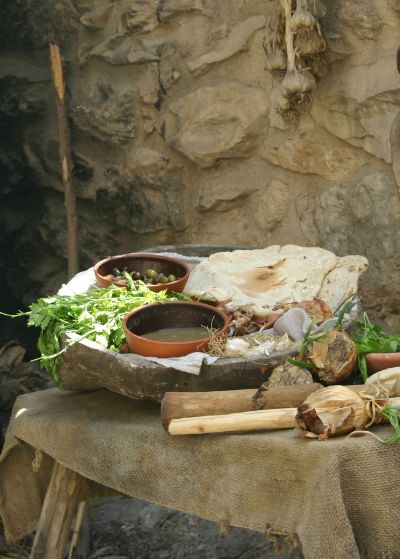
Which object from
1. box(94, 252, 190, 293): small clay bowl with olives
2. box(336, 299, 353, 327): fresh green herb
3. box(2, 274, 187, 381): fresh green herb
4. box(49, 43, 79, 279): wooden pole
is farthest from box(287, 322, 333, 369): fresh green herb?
box(49, 43, 79, 279): wooden pole

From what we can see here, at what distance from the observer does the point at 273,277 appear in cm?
286

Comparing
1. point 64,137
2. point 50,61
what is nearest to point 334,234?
point 64,137

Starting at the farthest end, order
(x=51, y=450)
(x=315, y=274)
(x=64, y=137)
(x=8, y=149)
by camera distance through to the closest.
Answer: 1. (x=8, y=149)
2. (x=64, y=137)
3. (x=315, y=274)
4. (x=51, y=450)

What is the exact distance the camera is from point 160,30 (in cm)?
415

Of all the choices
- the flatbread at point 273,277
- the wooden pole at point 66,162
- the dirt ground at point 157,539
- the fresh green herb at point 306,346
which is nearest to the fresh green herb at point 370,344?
the fresh green herb at point 306,346

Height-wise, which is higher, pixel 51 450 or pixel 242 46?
pixel 242 46

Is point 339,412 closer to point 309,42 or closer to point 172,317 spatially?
point 172,317

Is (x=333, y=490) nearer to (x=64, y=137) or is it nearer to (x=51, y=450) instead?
(x=51, y=450)

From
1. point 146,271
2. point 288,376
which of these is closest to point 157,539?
point 146,271

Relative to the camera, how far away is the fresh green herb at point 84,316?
2486 millimetres

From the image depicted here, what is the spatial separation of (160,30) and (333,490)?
2.87 meters

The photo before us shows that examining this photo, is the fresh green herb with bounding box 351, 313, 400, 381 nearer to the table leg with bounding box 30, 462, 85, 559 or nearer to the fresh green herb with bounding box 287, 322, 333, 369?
the fresh green herb with bounding box 287, 322, 333, 369

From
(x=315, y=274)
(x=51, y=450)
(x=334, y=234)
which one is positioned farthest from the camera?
(x=334, y=234)

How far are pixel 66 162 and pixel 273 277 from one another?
193 cm
